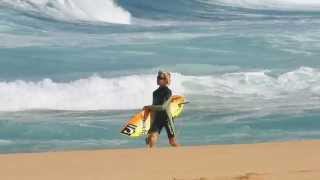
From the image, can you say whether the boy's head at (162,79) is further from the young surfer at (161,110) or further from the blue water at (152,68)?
the blue water at (152,68)

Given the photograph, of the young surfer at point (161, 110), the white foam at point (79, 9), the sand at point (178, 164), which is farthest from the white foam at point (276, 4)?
the sand at point (178, 164)

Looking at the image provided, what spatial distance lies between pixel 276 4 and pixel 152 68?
33.5 feet

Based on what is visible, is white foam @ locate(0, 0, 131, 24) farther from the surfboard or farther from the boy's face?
the boy's face

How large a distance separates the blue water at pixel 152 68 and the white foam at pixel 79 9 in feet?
0.11

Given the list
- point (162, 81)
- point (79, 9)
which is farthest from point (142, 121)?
point (79, 9)

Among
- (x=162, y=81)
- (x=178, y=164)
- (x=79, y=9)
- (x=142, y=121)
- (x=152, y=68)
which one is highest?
(x=79, y=9)

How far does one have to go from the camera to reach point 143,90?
14.8m

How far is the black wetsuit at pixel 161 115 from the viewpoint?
25.3ft

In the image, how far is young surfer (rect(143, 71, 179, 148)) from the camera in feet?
25.2

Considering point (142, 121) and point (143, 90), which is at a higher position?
point (143, 90)

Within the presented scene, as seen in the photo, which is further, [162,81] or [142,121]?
[142,121]

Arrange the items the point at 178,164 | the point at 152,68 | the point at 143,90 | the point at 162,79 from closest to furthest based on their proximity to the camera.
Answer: the point at 178,164 → the point at 162,79 → the point at 143,90 → the point at 152,68

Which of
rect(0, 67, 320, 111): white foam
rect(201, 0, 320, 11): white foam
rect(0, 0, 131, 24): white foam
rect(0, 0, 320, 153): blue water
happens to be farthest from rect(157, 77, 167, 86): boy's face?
rect(201, 0, 320, 11): white foam

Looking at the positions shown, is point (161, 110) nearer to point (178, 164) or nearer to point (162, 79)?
point (162, 79)
